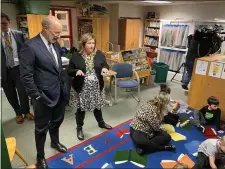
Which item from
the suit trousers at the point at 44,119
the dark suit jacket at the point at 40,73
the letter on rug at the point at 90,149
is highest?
the dark suit jacket at the point at 40,73

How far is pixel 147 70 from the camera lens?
419 centimetres

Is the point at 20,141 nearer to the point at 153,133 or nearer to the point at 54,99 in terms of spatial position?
the point at 54,99

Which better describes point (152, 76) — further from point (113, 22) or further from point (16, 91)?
point (16, 91)

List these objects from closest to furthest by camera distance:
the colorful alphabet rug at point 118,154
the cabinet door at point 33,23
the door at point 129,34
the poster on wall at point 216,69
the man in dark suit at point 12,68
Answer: the colorful alphabet rug at point 118,154
the man in dark suit at point 12,68
the poster on wall at point 216,69
the cabinet door at point 33,23
the door at point 129,34

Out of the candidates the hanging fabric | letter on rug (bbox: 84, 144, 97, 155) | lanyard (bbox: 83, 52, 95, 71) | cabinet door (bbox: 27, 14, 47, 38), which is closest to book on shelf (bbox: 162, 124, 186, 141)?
letter on rug (bbox: 84, 144, 97, 155)

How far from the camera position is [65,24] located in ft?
16.2

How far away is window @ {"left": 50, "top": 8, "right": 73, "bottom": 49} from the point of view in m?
4.76

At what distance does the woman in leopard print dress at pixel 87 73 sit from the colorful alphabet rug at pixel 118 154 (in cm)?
44

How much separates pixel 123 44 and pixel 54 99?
14.8 ft

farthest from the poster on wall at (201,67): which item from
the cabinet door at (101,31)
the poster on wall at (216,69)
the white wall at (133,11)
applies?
the white wall at (133,11)

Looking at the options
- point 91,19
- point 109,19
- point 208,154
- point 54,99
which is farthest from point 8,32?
point 109,19

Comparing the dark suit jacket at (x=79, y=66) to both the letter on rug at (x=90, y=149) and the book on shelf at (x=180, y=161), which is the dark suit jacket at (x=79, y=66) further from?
the book on shelf at (x=180, y=161)

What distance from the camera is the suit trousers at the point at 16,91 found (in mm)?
2467

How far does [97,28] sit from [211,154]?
4319 mm
